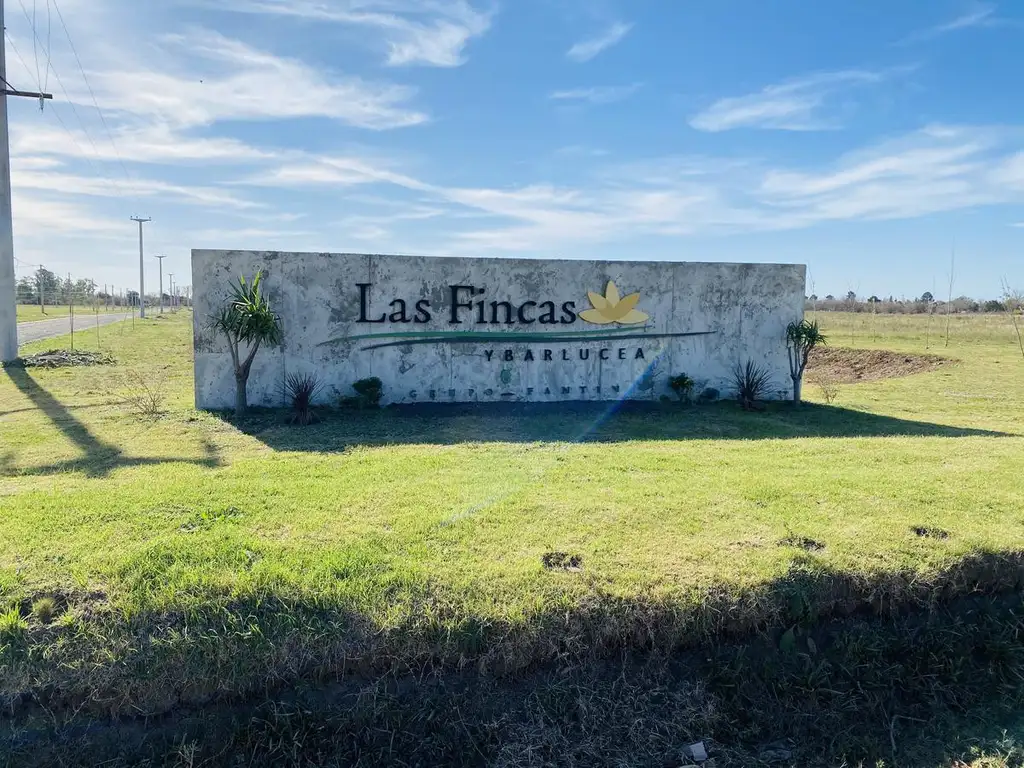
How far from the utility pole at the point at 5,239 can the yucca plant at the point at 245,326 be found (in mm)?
9424

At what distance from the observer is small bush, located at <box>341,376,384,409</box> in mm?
10688

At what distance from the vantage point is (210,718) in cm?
357

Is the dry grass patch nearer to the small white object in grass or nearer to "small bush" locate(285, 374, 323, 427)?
"small bush" locate(285, 374, 323, 427)

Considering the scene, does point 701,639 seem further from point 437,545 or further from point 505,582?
point 437,545

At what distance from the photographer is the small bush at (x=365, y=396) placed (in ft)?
35.1

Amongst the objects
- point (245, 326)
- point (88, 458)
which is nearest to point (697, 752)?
point (88, 458)

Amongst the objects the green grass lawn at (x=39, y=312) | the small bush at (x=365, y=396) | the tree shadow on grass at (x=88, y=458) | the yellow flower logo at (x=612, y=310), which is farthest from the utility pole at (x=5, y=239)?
the green grass lawn at (x=39, y=312)

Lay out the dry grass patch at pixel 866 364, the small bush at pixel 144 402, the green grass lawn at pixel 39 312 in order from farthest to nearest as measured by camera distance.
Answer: the green grass lawn at pixel 39 312 < the dry grass patch at pixel 866 364 < the small bush at pixel 144 402

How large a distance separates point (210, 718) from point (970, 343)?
25.1m

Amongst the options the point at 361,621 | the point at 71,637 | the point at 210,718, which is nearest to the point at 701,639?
the point at 361,621

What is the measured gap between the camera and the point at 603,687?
3896mm

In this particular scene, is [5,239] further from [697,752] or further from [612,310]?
[697,752]

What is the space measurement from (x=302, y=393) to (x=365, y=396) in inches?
46.6

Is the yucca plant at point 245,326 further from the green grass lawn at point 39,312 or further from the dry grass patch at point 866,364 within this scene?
the green grass lawn at point 39,312
